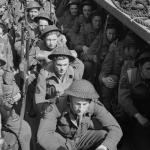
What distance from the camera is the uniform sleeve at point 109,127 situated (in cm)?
307

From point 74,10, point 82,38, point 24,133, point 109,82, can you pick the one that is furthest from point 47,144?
point 74,10

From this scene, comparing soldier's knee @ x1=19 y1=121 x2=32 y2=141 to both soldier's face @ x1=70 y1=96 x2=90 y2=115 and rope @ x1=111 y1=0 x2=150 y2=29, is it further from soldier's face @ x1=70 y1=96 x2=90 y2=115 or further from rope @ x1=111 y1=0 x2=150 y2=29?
rope @ x1=111 y1=0 x2=150 y2=29

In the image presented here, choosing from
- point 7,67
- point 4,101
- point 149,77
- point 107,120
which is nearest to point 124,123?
point 149,77

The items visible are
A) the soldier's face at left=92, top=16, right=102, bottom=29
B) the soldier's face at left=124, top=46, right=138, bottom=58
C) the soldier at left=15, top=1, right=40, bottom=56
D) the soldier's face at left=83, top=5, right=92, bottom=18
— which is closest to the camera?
the soldier's face at left=124, top=46, right=138, bottom=58

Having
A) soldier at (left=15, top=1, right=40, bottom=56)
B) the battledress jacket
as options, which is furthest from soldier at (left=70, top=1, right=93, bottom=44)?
the battledress jacket

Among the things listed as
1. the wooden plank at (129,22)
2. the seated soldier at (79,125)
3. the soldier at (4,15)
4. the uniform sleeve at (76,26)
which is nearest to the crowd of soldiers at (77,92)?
the seated soldier at (79,125)

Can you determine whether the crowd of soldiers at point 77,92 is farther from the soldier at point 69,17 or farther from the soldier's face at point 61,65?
the soldier at point 69,17

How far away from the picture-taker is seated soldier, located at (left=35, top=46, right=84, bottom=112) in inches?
157

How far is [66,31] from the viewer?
7.41 metres

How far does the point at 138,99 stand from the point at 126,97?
13 cm

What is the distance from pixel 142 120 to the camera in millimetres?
3621

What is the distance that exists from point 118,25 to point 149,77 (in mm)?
2133

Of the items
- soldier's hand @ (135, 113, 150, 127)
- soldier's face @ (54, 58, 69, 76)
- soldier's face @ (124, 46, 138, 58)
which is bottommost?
soldier's hand @ (135, 113, 150, 127)

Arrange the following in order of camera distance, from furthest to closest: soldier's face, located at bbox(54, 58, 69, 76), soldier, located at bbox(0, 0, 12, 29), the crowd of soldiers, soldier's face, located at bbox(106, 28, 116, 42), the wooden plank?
soldier, located at bbox(0, 0, 12, 29) < soldier's face, located at bbox(106, 28, 116, 42) < soldier's face, located at bbox(54, 58, 69, 76) < the wooden plank < the crowd of soldiers
